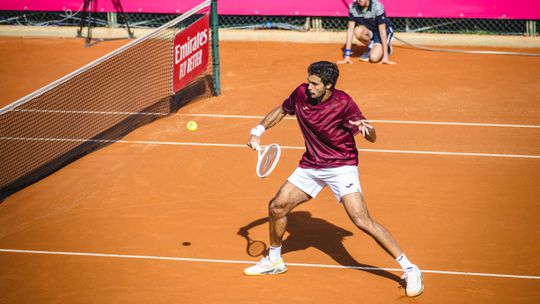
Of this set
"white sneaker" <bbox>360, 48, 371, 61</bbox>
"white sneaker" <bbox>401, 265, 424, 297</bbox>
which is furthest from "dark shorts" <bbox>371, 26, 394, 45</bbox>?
"white sneaker" <bbox>401, 265, 424, 297</bbox>

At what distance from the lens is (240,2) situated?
17.6 meters

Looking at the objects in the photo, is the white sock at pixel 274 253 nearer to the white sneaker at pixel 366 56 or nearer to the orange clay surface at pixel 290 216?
the orange clay surface at pixel 290 216

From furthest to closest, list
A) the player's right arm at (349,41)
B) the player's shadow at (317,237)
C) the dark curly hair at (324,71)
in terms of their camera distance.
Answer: the player's right arm at (349,41), the player's shadow at (317,237), the dark curly hair at (324,71)

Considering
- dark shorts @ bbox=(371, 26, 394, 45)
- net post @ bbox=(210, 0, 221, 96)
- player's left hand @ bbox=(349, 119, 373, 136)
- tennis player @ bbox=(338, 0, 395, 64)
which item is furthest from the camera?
dark shorts @ bbox=(371, 26, 394, 45)

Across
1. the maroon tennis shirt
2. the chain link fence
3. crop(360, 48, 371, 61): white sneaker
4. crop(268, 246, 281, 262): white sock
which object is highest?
the maroon tennis shirt

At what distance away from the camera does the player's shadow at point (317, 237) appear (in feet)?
26.5

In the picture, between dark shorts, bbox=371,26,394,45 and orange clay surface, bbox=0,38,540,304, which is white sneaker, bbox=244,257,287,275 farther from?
dark shorts, bbox=371,26,394,45

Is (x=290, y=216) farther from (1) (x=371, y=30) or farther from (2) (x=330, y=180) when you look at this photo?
(1) (x=371, y=30)

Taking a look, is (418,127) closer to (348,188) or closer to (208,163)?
(208,163)

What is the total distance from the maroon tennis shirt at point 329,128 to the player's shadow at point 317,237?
4.28ft

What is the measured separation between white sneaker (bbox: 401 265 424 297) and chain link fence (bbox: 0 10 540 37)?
36.8ft

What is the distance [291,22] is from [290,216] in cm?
953

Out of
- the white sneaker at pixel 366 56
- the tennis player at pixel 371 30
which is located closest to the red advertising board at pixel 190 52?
the tennis player at pixel 371 30

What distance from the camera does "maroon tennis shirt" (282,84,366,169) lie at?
7137mm
